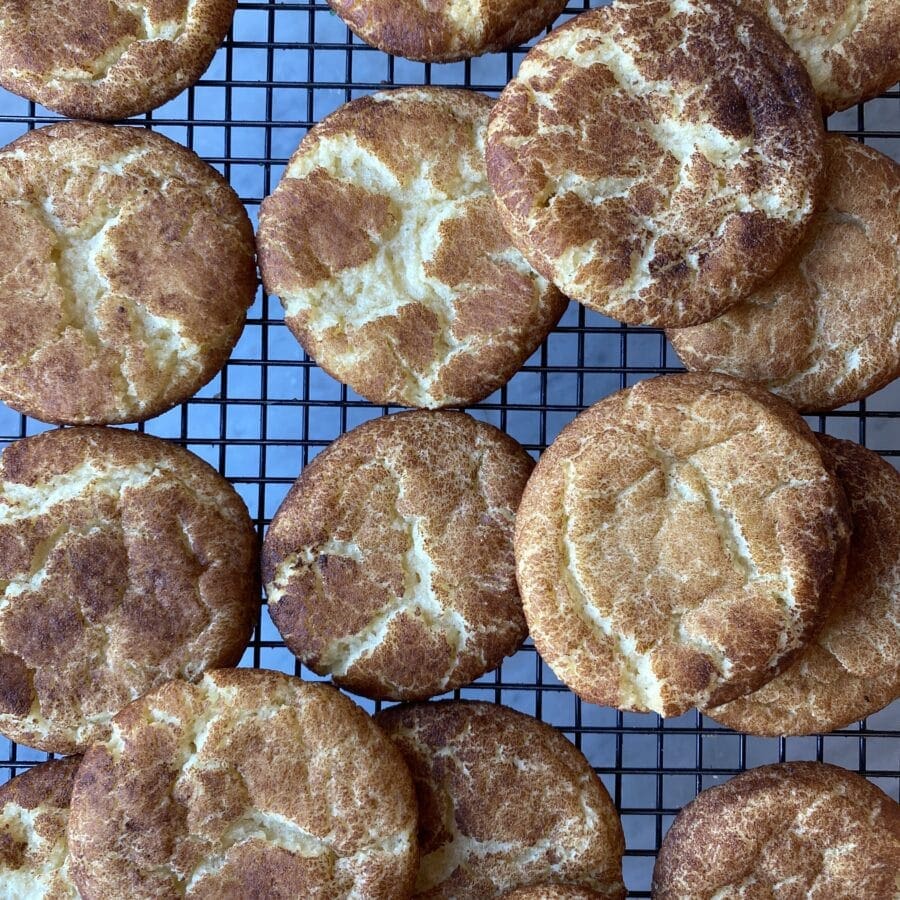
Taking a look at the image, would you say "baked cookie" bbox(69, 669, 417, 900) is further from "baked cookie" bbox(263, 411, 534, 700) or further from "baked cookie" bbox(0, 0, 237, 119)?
"baked cookie" bbox(0, 0, 237, 119)

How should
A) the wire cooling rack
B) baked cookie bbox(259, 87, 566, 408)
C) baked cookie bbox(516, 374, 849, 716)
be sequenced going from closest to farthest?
baked cookie bbox(516, 374, 849, 716), baked cookie bbox(259, 87, 566, 408), the wire cooling rack

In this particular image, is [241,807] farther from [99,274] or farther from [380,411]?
[380,411]

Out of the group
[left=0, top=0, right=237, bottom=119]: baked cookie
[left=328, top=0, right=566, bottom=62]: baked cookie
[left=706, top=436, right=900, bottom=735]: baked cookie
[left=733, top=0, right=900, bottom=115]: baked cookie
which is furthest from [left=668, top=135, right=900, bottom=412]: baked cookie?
[left=0, top=0, right=237, bottom=119]: baked cookie

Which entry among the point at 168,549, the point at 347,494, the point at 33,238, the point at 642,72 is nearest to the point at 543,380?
the point at 347,494

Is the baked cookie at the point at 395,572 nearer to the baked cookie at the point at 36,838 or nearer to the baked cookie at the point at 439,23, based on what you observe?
the baked cookie at the point at 36,838

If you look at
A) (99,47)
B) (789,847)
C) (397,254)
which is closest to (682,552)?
(789,847)

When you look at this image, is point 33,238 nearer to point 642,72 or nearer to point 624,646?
point 642,72
